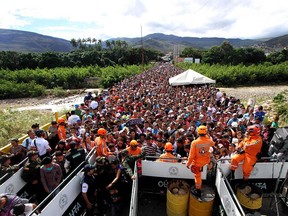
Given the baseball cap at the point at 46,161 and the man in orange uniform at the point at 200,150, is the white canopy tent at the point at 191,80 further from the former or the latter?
the baseball cap at the point at 46,161

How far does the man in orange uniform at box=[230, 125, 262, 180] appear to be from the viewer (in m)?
5.33

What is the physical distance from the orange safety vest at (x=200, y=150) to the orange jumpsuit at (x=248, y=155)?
0.88 metres

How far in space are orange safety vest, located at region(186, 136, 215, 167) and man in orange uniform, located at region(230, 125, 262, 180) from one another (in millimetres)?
898

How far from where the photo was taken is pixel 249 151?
5.37 meters

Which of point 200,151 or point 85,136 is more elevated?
point 200,151

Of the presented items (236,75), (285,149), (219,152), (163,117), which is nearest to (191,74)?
(163,117)

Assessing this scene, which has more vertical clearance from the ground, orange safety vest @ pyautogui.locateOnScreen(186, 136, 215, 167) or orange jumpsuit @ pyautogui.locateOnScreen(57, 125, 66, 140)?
orange safety vest @ pyautogui.locateOnScreen(186, 136, 215, 167)

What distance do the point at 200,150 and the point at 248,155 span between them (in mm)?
1285

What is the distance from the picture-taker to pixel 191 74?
18.2m

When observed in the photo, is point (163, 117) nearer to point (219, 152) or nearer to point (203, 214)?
point (219, 152)

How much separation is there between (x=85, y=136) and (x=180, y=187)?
324 cm

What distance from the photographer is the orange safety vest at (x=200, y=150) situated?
5062 millimetres

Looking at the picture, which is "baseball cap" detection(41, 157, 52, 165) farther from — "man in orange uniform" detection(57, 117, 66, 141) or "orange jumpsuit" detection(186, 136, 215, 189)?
"orange jumpsuit" detection(186, 136, 215, 189)

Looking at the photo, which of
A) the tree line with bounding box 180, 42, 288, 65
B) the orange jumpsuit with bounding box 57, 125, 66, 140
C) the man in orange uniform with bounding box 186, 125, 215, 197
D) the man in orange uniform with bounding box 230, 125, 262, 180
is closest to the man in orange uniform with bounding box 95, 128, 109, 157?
the orange jumpsuit with bounding box 57, 125, 66, 140
